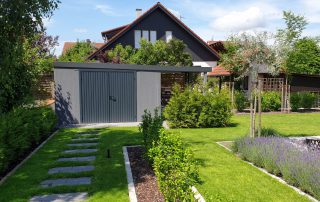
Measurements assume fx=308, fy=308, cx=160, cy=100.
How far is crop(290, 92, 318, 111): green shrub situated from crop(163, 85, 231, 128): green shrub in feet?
31.1

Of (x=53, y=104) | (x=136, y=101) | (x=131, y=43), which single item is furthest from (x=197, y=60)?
(x=53, y=104)

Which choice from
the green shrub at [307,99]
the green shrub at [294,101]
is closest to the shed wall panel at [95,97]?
the green shrub at [294,101]

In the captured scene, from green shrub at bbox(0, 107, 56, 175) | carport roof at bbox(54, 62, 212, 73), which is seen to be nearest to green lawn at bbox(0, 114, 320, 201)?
green shrub at bbox(0, 107, 56, 175)

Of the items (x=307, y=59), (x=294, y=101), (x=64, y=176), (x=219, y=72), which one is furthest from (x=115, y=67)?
(x=307, y=59)

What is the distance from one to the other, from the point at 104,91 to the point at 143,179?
8.79 m

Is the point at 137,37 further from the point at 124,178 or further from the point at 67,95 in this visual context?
the point at 124,178

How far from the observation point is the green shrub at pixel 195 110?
13.8 meters

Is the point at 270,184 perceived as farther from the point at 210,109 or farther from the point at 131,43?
the point at 131,43

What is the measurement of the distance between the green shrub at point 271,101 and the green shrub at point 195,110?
7.81m

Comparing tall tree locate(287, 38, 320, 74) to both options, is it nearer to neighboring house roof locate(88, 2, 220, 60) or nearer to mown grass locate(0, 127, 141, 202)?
neighboring house roof locate(88, 2, 220, 60)

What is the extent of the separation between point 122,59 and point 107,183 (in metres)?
19.7

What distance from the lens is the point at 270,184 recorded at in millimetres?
6281

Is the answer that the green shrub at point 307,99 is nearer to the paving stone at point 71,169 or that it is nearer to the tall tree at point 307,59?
the tall tree at point 307,59

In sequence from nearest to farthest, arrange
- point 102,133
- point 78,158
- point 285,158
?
point 285,158
point 78,158
point 102,133
